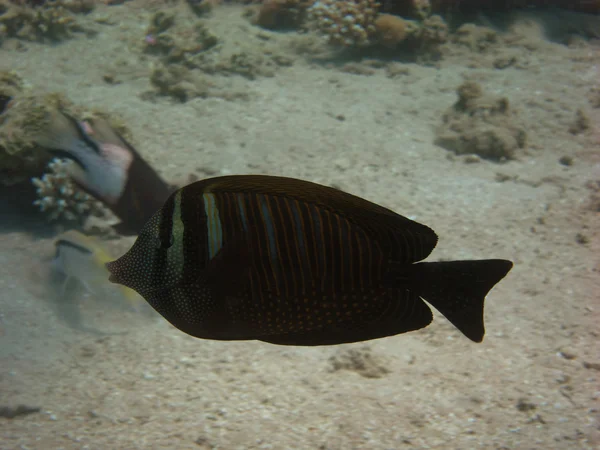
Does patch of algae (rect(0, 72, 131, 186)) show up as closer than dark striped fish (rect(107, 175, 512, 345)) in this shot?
No

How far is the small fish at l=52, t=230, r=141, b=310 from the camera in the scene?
14.3 feet

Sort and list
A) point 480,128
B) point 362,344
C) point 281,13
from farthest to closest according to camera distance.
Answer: point 281,13, point 480,128, point 362,344

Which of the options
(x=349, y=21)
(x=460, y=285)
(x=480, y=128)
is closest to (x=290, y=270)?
(x=460, y=285)

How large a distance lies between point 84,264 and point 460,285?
162 inches

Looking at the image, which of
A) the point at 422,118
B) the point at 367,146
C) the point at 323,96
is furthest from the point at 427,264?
the point at 323,96

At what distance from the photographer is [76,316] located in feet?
13.4

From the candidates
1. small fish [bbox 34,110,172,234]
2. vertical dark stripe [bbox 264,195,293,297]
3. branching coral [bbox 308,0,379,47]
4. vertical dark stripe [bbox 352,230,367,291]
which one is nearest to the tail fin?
vertical dark stripe [bbox 352,230,367,291]

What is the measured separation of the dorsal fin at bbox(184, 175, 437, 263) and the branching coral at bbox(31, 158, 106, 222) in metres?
4.38

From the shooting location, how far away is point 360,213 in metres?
1.37

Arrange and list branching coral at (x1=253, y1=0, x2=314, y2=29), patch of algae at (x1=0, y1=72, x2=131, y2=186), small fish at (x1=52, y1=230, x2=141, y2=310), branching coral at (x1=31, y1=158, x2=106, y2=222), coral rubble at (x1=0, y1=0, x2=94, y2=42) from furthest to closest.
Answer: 1. branching coral at (x1=253, y1=0, x2=314, y2=29)
2. coral rubble at (x1=0, y1=0, x2=94, y2=42)
3. branching coral at (x1=31, y1=158, x2=106, y2=222)
4. patch of algae at (x1=0, y1=72, x2=131, y2=186)
5. small fish at (x1=52, y1=230, x2=141, y2=310)

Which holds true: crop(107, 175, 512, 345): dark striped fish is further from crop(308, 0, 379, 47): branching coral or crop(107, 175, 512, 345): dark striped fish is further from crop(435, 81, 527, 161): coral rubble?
crop(308, 0, 379, 47): branching coral

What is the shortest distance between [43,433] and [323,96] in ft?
21.8

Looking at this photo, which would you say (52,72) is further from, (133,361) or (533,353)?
(533,353)

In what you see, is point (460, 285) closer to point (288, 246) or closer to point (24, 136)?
point (288, 246)
